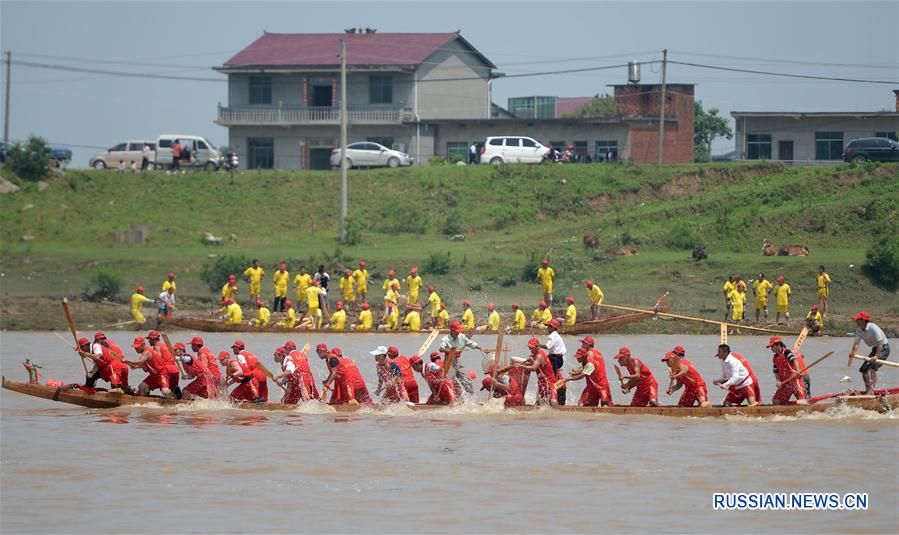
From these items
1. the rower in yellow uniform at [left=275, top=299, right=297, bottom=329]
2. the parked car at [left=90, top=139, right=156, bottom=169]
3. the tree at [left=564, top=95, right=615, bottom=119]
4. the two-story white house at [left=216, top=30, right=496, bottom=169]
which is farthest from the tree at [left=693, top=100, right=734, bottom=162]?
the rower in yellow uniform at [left=275, top=299, right=297, bottom=329]

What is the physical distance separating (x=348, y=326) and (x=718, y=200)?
17.9 metres

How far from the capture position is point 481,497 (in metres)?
17.5

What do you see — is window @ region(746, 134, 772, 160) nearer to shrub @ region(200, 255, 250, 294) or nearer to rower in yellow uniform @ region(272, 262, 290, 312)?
shrub @ region(200, 255, 250, 294)

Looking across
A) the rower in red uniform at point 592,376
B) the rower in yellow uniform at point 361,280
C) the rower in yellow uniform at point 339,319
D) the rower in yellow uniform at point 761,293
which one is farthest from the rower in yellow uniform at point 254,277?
the rower in red uniform at point 592,376

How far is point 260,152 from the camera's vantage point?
62625mm

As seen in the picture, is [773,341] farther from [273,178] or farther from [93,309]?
[273,178]

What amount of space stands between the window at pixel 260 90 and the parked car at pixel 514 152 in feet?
39.9

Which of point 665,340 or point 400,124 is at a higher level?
point 400,124

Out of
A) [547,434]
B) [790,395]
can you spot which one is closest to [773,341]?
[790,395]

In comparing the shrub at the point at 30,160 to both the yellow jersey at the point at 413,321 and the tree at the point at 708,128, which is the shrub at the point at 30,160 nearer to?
the yellow jersey at the point at 413,321

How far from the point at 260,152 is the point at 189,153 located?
20.5ft

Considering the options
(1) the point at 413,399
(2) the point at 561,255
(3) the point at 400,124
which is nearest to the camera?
(1) the point at 413,399

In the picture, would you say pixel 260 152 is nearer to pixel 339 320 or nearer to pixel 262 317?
pixel 262 317

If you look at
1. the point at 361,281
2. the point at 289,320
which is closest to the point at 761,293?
the point at 361,281
